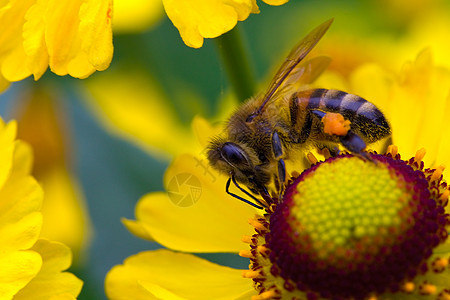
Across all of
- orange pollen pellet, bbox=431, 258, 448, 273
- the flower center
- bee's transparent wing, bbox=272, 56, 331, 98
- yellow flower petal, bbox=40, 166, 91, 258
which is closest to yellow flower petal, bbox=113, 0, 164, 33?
yellow flower petal, bbox=40, 166, 91, 258

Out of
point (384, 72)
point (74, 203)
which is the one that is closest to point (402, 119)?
point (384, 72)

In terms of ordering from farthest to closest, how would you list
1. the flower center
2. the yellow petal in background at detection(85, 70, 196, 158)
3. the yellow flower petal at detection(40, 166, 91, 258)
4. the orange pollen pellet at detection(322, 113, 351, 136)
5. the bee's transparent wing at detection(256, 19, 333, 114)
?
the yellow petal in background at detection(85, 70, 196, 158)
the yellow flower petal at detection(40, 166, 91, 258)
the bee's transparent wing at detection(256, 19, 333, 114)
the orange pollen pellet at detection(322, 113, 351, 136)
the flower center

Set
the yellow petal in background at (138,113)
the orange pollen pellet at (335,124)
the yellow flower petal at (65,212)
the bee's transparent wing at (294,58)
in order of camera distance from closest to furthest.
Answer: the orange pollen pellet at (335,124) < the bee's transparent wing at (294,58) < the yellow flower petal at (65,212) < the yellow petal in background at (138,113)

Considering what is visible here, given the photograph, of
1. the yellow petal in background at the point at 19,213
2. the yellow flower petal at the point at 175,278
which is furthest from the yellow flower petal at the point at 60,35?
the yellow flower petal at the point at 175,278

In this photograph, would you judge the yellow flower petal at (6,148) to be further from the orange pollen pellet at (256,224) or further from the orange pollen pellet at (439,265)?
the orange pollen pellet at (439,265)

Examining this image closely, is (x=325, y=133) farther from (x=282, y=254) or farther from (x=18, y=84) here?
(x=18, y=84)

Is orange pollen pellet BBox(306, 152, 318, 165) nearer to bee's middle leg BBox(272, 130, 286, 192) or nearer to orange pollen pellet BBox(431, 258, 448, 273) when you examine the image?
bee's middle leg BBox(272, 130, 286, 192)
